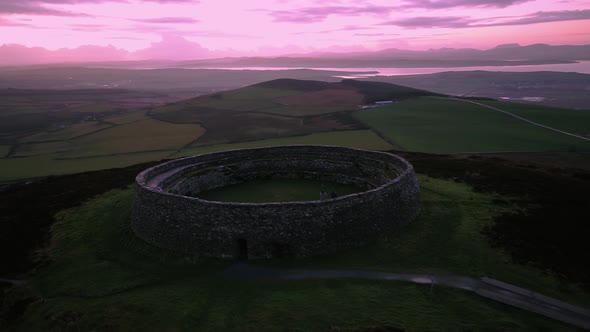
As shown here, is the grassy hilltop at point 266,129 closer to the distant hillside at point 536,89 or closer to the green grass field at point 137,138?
the green grass field at point 137,138

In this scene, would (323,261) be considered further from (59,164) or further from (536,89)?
(536,89)

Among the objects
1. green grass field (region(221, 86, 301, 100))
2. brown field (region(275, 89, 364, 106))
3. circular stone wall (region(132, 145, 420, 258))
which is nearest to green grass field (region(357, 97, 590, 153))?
brown field (region(275, 89, 364, 106))

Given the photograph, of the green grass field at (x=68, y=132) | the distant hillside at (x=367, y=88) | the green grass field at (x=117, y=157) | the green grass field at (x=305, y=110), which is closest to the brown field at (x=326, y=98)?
the distant hillside at (x=367, y=88)

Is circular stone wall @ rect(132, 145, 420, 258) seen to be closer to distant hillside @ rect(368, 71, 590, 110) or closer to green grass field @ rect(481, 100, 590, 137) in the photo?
green grass field @ rect(481, 100, 590, 137)

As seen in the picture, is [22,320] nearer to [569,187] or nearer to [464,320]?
[464,320]

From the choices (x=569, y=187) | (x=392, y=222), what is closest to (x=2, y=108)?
(x=392, y=222)

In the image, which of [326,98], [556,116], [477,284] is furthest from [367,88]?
[477,284]
